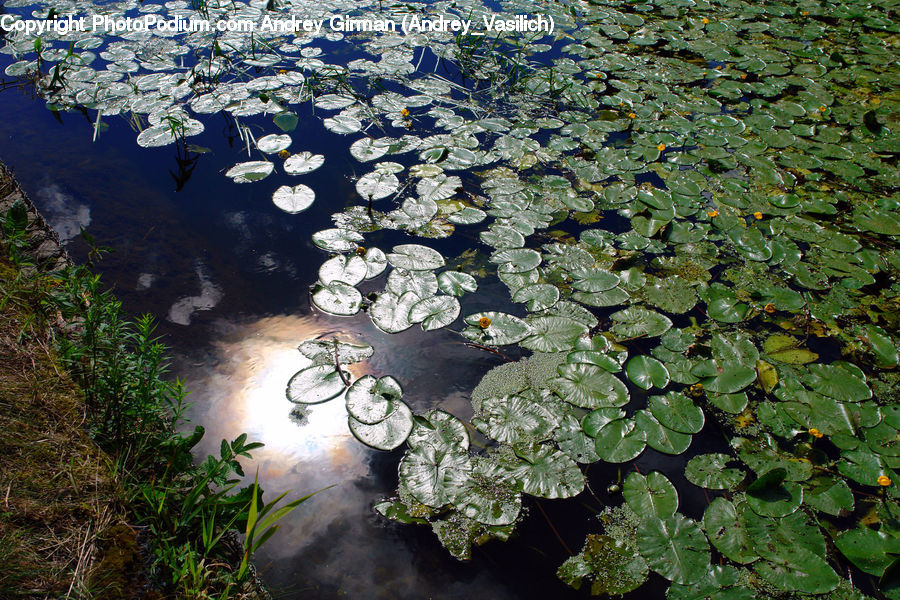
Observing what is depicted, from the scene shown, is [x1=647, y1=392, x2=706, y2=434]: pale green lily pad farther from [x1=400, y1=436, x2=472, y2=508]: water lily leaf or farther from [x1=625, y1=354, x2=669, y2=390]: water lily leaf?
[x1=400, y1=436, x2=472, y2=508]: water lily leaf

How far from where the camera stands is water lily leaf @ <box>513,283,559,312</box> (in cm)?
234

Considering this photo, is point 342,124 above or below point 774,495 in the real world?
above

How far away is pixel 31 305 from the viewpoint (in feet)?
6.19

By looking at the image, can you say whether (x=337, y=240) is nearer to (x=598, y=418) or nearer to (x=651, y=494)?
(x=598, y=418)

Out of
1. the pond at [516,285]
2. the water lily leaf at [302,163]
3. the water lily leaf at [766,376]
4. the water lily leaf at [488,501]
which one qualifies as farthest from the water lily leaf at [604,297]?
the water lily leaf at [302,163]

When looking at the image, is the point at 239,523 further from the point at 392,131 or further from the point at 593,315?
the point at 392,131

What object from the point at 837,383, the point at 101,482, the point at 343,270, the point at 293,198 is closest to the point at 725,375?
the point at 837,383

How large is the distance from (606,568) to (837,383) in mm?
1292

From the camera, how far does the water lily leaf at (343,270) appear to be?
8.02ft

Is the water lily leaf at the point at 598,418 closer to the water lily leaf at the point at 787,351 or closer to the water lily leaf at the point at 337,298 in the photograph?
the water lily leaf at the point at 787,351

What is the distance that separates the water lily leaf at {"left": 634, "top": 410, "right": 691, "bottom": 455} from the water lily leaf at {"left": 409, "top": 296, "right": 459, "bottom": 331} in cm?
90

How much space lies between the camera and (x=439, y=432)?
1.87 m

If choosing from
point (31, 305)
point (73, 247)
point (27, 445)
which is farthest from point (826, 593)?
point (73, 247)

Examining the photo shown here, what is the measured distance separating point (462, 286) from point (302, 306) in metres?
0.78
